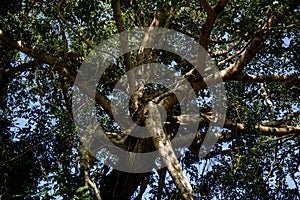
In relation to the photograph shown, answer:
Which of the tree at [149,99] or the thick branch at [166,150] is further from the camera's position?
the tree at [149,99]

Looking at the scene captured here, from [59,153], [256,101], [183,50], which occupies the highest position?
[183,50]

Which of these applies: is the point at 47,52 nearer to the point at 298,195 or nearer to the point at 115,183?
the point at 115,183

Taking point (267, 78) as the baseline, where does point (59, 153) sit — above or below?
below

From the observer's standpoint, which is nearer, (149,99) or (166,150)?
(166,150)

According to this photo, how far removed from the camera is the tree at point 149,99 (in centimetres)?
746

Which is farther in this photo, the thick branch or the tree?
the tree

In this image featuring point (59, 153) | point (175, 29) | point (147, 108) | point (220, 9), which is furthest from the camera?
point (175, 29)

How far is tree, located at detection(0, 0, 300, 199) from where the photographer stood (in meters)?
7.46

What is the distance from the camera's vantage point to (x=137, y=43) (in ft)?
31.3

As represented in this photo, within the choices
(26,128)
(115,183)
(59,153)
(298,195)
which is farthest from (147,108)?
(298,195)

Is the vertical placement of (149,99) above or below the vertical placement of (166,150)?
above

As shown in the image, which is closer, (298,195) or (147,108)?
(147,108)

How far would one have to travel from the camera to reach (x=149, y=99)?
793 cm

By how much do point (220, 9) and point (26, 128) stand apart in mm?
4751
